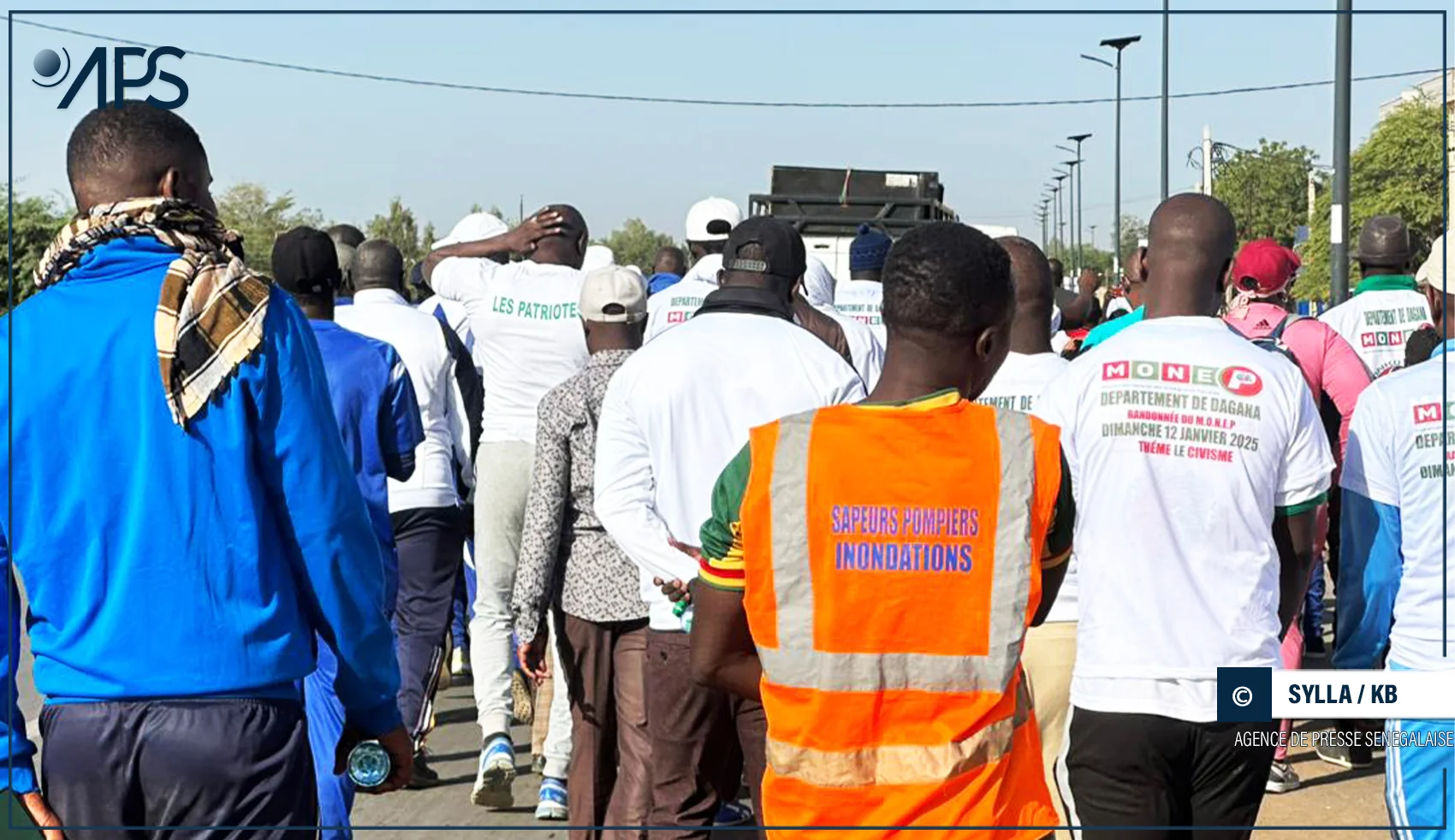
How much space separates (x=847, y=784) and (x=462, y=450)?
15.1 ft

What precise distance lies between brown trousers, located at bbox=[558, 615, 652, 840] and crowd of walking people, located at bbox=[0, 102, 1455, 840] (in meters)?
0.02

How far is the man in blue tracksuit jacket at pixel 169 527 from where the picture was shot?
3150 mm

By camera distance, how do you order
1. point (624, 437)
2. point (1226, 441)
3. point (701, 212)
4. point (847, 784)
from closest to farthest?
point (847, 784)
point (1226, 441)
point (624, 437)
point (701, 212)

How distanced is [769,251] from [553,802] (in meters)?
2.73

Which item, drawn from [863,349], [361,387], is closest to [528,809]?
[361,387]

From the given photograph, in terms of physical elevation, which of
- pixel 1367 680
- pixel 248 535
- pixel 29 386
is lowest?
pixel 1367 680

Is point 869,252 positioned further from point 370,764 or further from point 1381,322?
point 370,764

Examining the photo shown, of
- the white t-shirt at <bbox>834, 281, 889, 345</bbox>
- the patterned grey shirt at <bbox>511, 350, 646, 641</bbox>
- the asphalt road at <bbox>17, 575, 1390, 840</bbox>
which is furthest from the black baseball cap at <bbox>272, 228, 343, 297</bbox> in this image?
the white t-shirt at <bbox>834, 281, 889, 345</bbox>

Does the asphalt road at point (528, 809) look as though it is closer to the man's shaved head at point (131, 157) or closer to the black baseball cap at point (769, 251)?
the black baseball cap at point (769, 251)

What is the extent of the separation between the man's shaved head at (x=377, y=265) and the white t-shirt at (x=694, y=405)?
274cm

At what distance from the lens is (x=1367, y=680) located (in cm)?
434

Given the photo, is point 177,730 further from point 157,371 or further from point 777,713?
point 777,713

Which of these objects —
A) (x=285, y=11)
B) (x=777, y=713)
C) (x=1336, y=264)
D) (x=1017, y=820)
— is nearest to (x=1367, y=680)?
(x=1017, y=820)

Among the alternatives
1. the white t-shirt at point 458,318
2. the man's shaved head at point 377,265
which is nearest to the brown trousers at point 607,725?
the man's shaved head at point 377,265
